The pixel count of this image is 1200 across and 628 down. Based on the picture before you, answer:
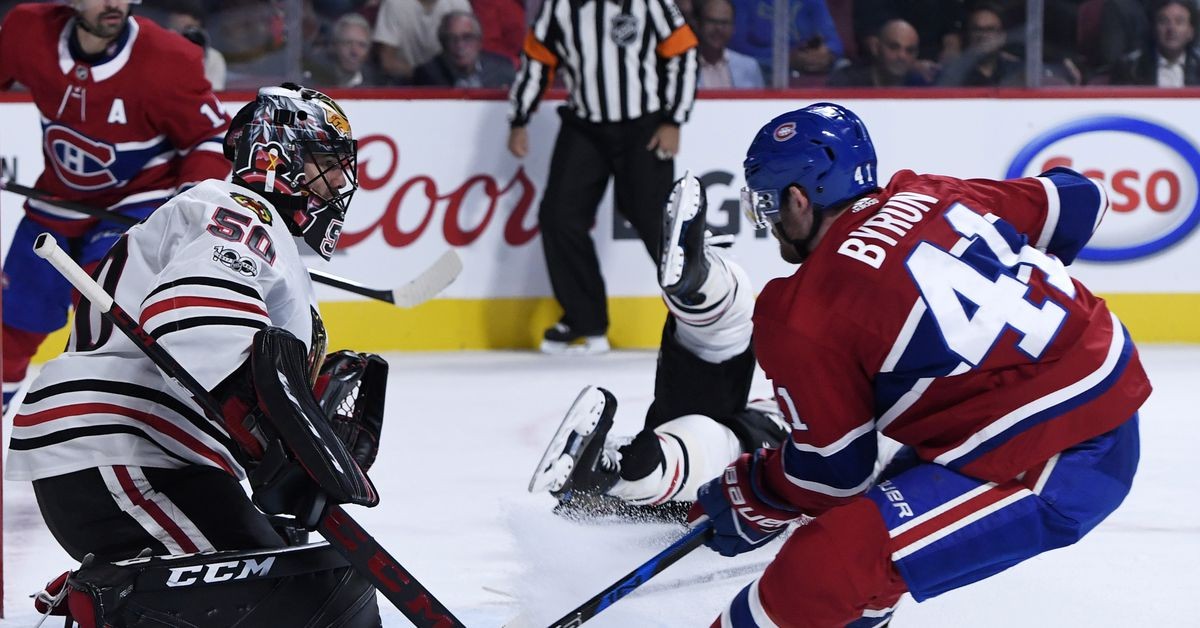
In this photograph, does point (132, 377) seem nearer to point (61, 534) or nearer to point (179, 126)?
point (61, 534)

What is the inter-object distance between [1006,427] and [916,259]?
23 cm

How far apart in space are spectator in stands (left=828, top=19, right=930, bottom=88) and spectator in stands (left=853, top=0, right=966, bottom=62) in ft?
0.06

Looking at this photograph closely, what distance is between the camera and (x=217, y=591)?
1.92m

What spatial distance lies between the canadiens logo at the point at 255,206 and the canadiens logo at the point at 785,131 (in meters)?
0.68

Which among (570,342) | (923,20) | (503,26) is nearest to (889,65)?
(923,20)

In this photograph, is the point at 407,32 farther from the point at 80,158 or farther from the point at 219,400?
the point at 219,400

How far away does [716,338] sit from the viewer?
9.46ft

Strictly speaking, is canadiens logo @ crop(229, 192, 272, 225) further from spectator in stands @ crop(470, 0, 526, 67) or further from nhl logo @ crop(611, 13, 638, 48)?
spectator in stands @ crop(470, 0, 526, 67)

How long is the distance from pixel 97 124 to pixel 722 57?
2.43m

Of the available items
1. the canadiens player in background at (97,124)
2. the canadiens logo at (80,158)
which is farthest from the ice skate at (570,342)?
the canadiens logo at (80,158)

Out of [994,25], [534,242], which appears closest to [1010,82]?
[994,25]

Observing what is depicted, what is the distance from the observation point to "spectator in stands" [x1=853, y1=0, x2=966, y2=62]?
5383 millimetres

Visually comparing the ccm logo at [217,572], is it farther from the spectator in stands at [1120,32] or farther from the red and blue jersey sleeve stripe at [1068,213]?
the spectator in stands at [1120,32]

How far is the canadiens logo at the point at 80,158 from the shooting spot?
361 centimetres
